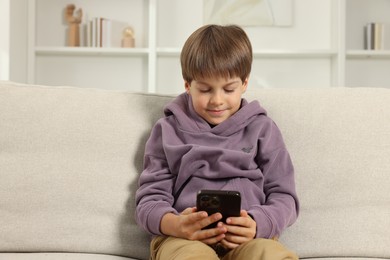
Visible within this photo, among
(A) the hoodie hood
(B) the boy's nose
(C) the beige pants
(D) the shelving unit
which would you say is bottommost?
(C) the beige pants

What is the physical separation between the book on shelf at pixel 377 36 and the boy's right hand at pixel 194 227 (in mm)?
3056

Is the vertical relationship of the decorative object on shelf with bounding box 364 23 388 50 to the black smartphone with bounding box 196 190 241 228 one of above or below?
above

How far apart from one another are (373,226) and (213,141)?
472 millimetres

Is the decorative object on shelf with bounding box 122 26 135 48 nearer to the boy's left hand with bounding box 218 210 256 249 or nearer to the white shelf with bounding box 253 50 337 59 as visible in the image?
the white shelf with bounding box 253 50 337 59

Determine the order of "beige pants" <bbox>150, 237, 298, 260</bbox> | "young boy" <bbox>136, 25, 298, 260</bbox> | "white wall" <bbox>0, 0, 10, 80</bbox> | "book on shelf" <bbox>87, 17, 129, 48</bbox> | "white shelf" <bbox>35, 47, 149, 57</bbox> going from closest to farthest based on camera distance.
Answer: "beige pants" <bbox>150, 237, 298, 260</bbox>, "young boy" <bbox>136, 25, 298, 260</bbox>, "white wall" <bbox>0, 0, 10, 80</bbox>, "white shelf" <bbox>35, 47, 149, 57</bbox>, "book on shelf" <bbox>87, 17, 129, 48</bbox>

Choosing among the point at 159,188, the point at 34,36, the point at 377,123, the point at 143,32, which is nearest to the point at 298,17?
the point at 143,32

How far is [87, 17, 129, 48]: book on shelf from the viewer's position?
4.09 meters

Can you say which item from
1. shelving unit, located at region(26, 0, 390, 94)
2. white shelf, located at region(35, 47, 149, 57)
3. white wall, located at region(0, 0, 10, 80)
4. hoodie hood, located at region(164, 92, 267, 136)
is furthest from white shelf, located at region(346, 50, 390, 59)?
hoodie hood, located at region(164, 92, 267, 136)

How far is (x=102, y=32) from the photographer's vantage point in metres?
4.11

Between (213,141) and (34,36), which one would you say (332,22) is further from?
(213,141)

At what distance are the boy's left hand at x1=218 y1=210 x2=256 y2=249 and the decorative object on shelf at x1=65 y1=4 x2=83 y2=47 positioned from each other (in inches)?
116

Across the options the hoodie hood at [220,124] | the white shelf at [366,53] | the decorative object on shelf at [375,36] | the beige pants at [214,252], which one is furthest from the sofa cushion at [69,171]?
the decorative object on shelf at [375,36]

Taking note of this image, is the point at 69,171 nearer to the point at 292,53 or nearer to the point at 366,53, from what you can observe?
the point at 292,53

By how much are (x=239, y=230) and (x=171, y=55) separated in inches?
112
